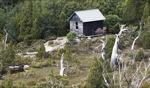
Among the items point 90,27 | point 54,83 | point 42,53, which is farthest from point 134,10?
point 54,83

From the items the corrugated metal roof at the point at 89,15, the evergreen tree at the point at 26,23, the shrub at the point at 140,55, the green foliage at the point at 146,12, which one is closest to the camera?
the shrub at the point at 140,55

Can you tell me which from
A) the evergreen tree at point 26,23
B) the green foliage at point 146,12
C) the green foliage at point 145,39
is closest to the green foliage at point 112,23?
the green foliage at point 146,12

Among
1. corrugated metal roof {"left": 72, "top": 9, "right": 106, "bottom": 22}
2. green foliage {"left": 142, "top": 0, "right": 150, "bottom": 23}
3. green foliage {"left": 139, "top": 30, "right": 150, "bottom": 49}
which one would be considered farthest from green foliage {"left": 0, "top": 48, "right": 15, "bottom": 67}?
green foliage {"left": 142, "top": 0, "right": 150, "bottom": 23}

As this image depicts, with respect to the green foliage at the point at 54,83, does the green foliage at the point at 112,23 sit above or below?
below

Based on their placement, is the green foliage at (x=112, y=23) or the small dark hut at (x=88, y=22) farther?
the green foliage at (x=112, y=23)

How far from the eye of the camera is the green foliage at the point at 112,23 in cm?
3512

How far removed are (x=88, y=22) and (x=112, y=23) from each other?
2407 mm

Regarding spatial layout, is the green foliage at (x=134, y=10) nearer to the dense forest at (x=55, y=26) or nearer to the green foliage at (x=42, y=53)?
the dense forest at (x=55, y=26)

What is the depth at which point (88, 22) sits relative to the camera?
114 ft

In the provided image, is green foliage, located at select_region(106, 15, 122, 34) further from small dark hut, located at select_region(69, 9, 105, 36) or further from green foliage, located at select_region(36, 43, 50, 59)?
green foliage, located at select_region(36, 43, 50, 59)

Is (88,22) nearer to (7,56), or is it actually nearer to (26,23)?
(26,23)

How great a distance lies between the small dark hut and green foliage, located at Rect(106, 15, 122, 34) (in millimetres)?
678

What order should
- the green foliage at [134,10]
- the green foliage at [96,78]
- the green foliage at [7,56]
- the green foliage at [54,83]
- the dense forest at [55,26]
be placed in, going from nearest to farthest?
the green foliage at [54,83] < the green foliage at [96,78] < the green foliage at [7,56] < the dense forest at [55,26] < the green foliage at [134,10]

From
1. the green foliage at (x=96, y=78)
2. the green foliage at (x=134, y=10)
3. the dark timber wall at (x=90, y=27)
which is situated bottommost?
the dark timber wall at (x=90, y=27)
